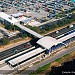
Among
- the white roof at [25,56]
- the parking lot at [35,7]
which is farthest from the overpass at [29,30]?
the parking lot at [35,7]

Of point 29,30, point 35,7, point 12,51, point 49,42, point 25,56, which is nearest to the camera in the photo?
point 25,56

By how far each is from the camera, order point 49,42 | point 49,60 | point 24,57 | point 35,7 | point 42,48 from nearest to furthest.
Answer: point 24,57 < point 49,60 < point 42,48 < point 49,42 < point 35,7

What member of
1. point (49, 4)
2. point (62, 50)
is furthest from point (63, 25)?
point (49, 4)

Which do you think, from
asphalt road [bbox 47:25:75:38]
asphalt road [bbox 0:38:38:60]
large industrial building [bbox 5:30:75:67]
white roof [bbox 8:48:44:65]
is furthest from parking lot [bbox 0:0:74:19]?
white roof [bbox 8:48:44:65]

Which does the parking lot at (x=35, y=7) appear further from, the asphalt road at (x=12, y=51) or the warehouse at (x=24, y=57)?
the warehouse at (x=24, y=57)

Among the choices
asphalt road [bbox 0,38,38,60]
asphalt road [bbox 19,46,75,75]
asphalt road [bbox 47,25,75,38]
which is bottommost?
asphalt road [bbox 19,46,75,75]

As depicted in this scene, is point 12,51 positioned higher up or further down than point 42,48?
further down

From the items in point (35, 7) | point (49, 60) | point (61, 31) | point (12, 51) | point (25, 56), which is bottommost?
point (49, 60)

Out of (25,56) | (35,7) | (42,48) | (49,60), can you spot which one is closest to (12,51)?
(25,56)

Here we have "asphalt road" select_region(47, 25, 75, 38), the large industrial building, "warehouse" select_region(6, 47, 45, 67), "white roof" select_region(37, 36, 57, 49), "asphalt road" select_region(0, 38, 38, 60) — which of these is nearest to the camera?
"warehouse" select_region(6, 47, 45, 67)

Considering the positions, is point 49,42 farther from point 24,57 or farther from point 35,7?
point 35,7

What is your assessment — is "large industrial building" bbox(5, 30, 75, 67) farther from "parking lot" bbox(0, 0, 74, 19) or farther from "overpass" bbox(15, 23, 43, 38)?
"parking lot" bbox(0, 0, 74, 19)
